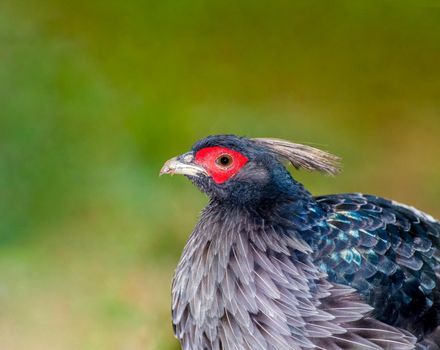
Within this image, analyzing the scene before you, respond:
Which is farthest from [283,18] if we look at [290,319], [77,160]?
[290,319]

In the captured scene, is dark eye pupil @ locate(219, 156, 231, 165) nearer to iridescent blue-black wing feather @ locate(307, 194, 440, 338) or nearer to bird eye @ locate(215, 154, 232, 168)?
bird eye @ locate(215, 154, 232, 168)

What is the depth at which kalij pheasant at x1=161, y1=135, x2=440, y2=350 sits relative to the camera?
1830mm

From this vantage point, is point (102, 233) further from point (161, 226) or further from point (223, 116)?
point (223, 116)

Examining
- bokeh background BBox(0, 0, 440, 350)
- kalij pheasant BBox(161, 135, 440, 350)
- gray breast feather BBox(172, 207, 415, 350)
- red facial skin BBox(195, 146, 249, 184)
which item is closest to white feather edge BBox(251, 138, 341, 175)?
kalij pheasant BBox(161, 135, 440, 350)

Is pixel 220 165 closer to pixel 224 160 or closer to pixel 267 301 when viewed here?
pixel 224 160

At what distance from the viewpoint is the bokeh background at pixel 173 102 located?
3.21 metres

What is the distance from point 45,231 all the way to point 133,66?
1051 mm

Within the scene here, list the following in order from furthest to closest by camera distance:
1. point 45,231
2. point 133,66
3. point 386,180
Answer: point 133,66, point 386,180, point 45,231

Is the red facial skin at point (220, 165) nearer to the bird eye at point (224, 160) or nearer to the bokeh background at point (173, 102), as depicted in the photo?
the bird eye at point (224, 160)

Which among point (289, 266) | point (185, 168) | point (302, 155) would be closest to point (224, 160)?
point (185, 168)

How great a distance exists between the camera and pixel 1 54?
11.7 feet

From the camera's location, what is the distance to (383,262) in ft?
6.31

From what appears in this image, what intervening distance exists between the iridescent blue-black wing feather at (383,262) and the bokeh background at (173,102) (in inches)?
47.3

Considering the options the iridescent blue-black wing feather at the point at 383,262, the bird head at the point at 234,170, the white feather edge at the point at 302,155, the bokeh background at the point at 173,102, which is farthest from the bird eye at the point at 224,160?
the bokeh background at the point at 173,102
